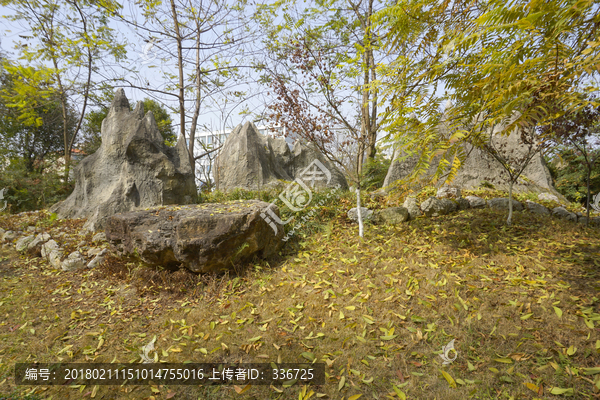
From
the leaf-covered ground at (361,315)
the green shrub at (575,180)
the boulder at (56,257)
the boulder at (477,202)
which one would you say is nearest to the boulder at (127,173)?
the boulder at (56,257)

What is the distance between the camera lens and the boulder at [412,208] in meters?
5.74

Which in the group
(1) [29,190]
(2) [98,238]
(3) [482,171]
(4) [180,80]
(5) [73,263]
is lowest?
(5) [73,263]

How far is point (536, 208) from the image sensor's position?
5789 millimetres

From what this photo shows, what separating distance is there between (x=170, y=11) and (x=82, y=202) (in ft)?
17.2

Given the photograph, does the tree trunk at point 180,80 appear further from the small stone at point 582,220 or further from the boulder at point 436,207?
the small stone at point 582,220

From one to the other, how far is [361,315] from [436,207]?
3.38m

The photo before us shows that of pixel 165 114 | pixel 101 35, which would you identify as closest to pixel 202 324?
pixel 101 35

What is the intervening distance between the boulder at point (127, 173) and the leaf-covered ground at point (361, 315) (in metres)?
1.97

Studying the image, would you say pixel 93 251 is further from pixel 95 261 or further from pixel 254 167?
pixel 254 167

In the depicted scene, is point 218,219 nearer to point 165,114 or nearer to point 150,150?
point 150,150

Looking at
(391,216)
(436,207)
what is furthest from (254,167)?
(436,207)

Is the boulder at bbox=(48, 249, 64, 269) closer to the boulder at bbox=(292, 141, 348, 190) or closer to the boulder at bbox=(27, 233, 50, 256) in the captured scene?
the boulder at bbox=(27, 233, 50, 256)

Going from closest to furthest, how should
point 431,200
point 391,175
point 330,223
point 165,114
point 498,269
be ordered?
1. point 498,269
2. point 330,223
3. point 431,200
4. point 391,175
5. point 165,114

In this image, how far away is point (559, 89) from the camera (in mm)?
2354
